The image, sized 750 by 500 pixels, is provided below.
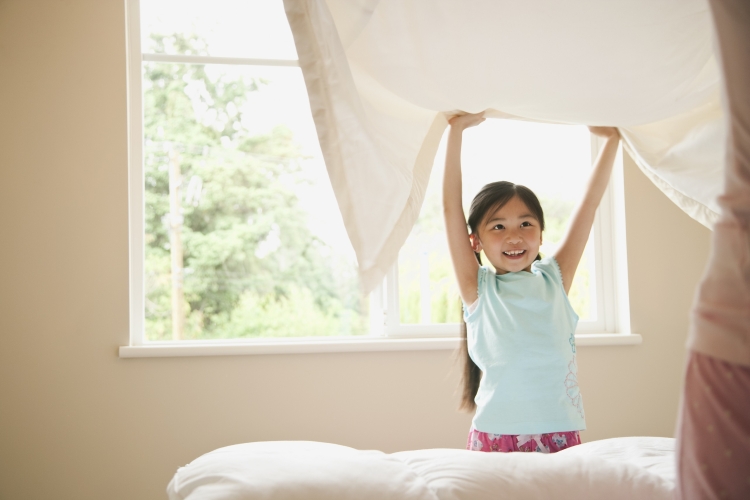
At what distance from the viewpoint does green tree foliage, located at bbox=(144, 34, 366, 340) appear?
8.27 ft

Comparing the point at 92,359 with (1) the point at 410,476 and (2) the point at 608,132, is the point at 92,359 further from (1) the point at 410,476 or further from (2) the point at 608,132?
(2) the point at 608,132

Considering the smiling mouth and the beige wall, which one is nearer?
the smiling mouth

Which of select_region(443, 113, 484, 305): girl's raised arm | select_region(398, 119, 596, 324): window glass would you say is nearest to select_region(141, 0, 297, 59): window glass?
select_region(398, 119, 596, 324): window glass

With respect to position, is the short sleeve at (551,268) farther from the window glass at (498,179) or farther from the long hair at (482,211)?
the window glass at (498,179)

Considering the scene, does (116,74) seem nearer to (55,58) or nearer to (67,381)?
(55,58)

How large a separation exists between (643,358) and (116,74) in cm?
240

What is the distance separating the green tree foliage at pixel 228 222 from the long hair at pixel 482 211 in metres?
0.94

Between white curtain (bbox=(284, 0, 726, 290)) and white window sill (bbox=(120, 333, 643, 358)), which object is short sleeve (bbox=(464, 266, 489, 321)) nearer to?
white curtain (bbox=(284, 0, 726, 290))

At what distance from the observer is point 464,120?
4.83 feet

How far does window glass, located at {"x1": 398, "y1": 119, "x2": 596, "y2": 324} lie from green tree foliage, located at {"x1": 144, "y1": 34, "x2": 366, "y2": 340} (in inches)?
11.9

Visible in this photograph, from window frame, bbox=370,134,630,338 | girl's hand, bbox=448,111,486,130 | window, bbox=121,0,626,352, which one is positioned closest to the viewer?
girl's hand, bbox=448,111,486,130

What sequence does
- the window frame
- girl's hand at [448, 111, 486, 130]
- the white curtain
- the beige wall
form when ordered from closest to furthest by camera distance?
the white curtain < girl's hand at [448, 111, 486, 130] < the beige wall < the window frame

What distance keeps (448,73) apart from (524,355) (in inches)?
26.8

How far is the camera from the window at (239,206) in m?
2.51
